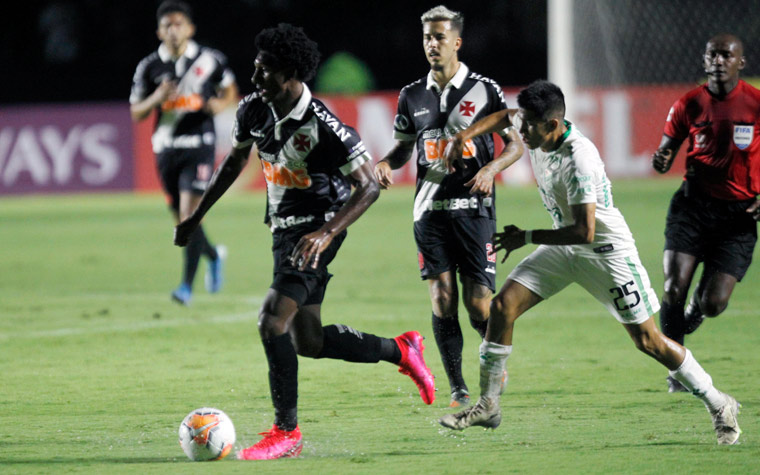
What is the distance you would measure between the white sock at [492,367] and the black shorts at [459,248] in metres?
1.03

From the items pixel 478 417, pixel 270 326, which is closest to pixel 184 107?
pixel 270 326

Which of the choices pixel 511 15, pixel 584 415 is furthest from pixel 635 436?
pixel 511 15

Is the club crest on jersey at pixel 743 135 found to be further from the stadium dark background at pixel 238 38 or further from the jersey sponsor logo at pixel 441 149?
the stadium dark background at pixel 238 38

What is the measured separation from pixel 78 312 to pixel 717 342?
5.99 metres

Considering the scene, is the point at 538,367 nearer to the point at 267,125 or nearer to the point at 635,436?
the point at 635,436

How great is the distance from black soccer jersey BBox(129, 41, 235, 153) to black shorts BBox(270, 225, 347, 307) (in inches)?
221

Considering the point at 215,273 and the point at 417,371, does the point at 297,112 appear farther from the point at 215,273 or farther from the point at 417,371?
the point at 215,273

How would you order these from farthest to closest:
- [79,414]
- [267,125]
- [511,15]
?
1. [511,15]
2. [79,414]
3. [267,125]

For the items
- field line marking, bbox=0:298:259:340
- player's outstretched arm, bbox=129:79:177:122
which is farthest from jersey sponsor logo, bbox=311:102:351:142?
player's outstretched arm, bbox=129:79:177:122

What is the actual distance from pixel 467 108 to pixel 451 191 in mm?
523

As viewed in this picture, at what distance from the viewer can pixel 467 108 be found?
720cm

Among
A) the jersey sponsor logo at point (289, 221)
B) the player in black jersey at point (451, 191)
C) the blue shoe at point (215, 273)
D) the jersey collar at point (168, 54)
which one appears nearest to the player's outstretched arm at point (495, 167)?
the player in black jersey at point (451, 191)

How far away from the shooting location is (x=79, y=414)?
677 cm

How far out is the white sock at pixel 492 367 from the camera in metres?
6.16
